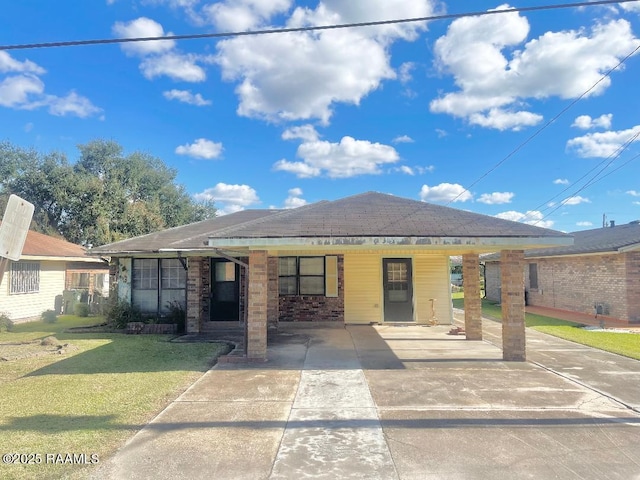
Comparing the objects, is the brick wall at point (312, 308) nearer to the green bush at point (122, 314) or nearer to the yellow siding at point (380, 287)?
the yellow siding at point (380, 287)

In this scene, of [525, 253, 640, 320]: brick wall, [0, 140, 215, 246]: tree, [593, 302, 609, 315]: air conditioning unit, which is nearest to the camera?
[525, 253, 640, 320]: brick wall

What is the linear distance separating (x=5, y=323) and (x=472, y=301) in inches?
576

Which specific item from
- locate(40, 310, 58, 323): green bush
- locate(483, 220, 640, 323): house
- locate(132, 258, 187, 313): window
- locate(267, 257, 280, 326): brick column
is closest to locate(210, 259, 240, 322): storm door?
locate(267, 257, 280, 326): brick column

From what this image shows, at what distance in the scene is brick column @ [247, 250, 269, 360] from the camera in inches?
305

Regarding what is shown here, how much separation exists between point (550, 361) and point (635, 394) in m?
2.12

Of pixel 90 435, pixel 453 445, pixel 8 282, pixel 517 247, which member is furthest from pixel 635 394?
pixel 8 282

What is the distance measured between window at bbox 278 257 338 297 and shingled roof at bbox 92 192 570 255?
3.49 meters

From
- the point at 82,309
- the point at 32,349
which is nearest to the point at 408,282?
the point at 32,349

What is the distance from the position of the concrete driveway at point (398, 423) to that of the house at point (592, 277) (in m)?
7.08

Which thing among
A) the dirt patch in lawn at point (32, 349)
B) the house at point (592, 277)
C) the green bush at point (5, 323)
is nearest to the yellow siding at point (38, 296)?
the green bush at point (5, 323)

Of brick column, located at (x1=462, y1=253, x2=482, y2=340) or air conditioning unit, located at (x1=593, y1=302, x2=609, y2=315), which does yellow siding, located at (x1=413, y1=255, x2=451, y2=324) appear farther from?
air conditioning unit, located at (x1=593, y1=302, x2=609, y2=315)

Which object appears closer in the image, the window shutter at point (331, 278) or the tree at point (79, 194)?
the window shutter at point (331, 278)

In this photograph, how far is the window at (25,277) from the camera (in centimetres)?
1465

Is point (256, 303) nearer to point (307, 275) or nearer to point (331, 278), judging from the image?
point (307, 275)
